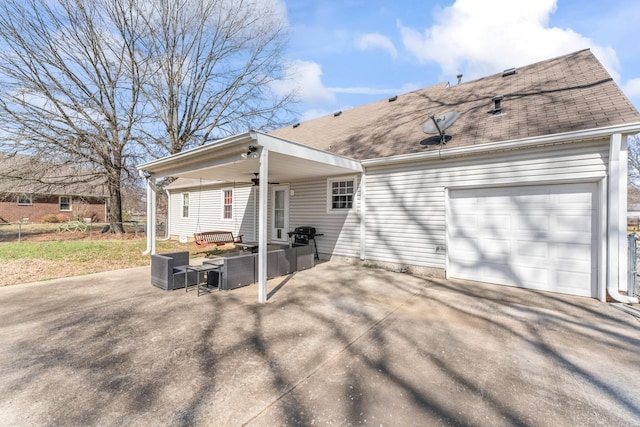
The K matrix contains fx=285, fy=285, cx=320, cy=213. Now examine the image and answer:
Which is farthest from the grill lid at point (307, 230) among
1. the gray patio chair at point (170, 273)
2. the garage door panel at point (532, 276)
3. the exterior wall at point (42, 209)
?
the exterior wall at point (42, 209)

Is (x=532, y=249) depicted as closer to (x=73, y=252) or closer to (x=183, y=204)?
(x=73, y=252)

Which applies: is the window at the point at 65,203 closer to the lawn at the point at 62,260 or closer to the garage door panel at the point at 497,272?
the lawn at the point at 62,260

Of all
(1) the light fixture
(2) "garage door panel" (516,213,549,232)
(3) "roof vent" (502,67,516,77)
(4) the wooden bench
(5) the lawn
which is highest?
(3) "roof vent" (502,67,516,77)

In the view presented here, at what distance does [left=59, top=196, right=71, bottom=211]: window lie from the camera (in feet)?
81.5

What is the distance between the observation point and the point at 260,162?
4715 millimetres

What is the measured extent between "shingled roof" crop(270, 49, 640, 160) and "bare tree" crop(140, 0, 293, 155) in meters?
7.58

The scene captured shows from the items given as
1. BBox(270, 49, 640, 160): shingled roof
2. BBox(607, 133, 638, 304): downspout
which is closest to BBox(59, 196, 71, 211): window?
BBox(270, 49, 640, 160): shingled roof

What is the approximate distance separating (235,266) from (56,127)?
13413 mm

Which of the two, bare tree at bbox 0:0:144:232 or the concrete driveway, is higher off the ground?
bare tree at bbox 0:0:144:232

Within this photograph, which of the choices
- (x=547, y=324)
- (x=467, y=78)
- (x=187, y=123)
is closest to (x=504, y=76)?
(x=467, y=78)

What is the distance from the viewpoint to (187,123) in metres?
16.0

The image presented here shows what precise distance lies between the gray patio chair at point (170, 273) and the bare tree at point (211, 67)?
1155 centimetres

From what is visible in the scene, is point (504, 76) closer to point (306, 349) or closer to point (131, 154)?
point (306, 349)

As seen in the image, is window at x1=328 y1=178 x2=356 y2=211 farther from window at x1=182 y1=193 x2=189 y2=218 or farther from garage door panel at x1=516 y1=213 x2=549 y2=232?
window at x1=182 y1=193 x2=189 y2=218
